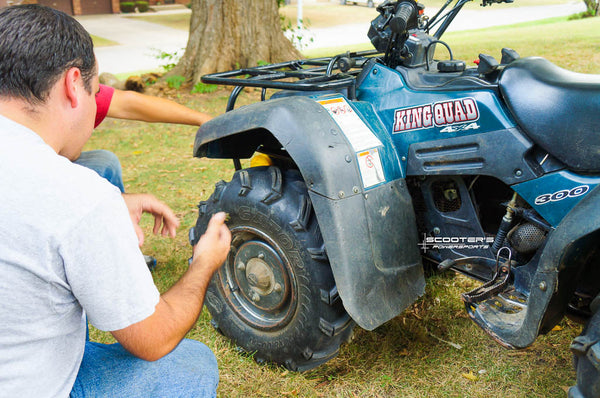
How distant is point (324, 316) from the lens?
2.23m

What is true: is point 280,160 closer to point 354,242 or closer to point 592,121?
point 354,242

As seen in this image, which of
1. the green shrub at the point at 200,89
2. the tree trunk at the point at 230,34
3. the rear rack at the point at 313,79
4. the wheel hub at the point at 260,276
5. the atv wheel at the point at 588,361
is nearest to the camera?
the atv wheel at the point at 588,361

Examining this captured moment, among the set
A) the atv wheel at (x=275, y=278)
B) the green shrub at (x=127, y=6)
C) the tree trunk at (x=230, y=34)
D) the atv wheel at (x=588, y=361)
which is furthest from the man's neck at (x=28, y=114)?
the green shrub at (x=127, y=6)

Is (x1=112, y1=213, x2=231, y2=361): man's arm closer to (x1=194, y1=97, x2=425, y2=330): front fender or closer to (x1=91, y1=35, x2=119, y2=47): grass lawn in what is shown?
(x1=194, y1=97, x2=425, y2=330): front fender

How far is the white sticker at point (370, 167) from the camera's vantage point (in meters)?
2.10

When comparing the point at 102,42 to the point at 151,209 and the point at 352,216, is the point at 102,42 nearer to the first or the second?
the point at 151,209

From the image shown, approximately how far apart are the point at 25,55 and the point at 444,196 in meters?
1.60

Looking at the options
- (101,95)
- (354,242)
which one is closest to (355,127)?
(354,242)

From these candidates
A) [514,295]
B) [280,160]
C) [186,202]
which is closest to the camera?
[514,295]

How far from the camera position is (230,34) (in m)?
8.13

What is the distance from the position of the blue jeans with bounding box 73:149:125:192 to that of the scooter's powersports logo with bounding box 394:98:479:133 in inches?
65.8

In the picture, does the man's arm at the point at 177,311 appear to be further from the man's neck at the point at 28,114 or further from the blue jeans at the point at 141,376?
the man's neck at the point at 28,114

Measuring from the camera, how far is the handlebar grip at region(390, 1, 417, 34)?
2211mm

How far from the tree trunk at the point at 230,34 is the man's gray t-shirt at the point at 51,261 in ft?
23.1
